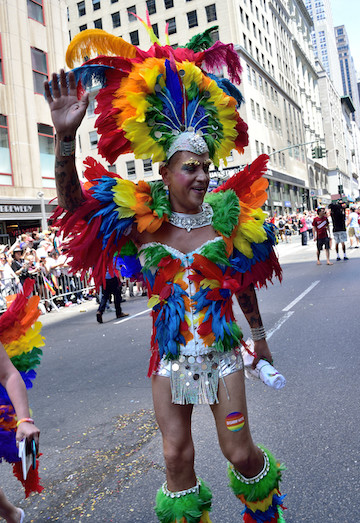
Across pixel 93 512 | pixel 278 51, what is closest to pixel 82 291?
pixel 93 512

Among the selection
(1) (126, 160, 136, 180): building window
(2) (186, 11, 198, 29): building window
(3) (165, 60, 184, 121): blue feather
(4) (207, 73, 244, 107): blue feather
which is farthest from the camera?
(1) (126, 160, 136, 180): building window

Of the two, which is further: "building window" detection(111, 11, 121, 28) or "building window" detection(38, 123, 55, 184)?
"building window" detection(111, 11, 121, 28)

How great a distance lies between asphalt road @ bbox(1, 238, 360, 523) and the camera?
288cm

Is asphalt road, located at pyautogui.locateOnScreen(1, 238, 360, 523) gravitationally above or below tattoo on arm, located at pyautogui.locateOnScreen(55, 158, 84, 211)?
below

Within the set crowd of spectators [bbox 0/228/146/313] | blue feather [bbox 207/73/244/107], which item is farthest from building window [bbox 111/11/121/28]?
blue feather [bbox 207/73/244/107]

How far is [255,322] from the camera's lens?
2586 millimetres

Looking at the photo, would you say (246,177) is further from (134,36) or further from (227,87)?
(134,36)

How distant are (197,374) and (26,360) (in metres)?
0.95

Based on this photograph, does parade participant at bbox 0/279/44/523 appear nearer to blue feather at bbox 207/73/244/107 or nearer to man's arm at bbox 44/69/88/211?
man's arm at bbox 44/69/88/211

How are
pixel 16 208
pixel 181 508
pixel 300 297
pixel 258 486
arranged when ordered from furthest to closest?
pixel 16 208 < pixel 300 297 < pixel 258 486 < pixel 181 508

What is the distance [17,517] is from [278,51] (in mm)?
62944

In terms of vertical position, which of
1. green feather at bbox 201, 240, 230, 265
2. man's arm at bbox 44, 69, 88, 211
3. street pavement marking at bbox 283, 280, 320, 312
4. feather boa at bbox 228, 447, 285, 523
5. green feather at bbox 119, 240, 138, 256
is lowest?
feather boa at bbox 228, 447, 285, 523

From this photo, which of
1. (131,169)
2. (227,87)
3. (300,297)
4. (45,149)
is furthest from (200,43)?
(131,169)

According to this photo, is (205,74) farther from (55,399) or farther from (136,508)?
(55,399)
